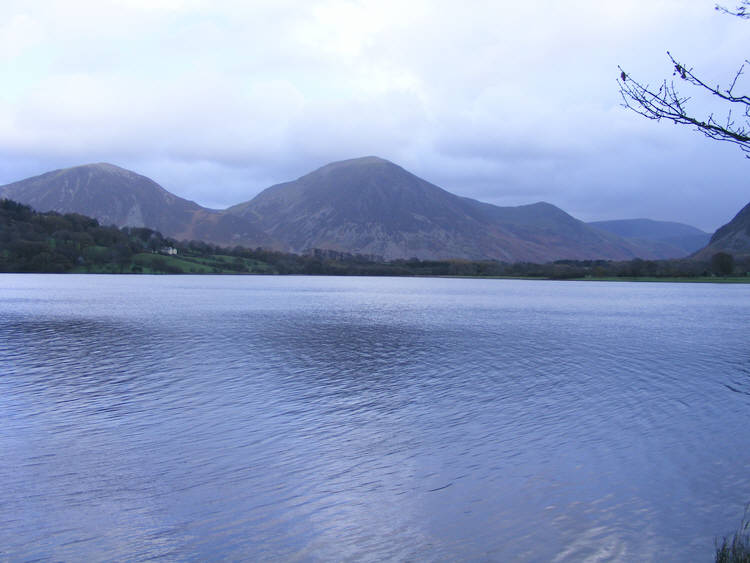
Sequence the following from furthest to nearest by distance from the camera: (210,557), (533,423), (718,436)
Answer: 1. (533,423)
2. (718,436)
3. (210,557)

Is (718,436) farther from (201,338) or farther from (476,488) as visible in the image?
(201,338)

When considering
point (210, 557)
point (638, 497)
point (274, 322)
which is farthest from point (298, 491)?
point (274, 322)

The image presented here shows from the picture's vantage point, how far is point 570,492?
15242 millimetres

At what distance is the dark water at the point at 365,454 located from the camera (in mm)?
12383

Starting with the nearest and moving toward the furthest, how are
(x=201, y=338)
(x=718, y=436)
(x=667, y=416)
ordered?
1. (x=718, y=436)
2. (x=667, y=416)
3. (x=201, y=338)

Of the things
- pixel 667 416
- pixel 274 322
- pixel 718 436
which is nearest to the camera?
pixel 718 436

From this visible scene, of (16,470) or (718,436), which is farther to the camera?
(718,436)

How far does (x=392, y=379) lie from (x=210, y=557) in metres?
20.1

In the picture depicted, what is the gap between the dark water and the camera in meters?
12.4

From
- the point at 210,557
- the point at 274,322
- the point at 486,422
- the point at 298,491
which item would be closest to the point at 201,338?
the point at 274,322

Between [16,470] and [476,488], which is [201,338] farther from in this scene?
[476,488]

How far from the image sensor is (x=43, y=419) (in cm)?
2123

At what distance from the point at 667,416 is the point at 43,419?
24.0 metres

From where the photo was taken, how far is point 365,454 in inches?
714
